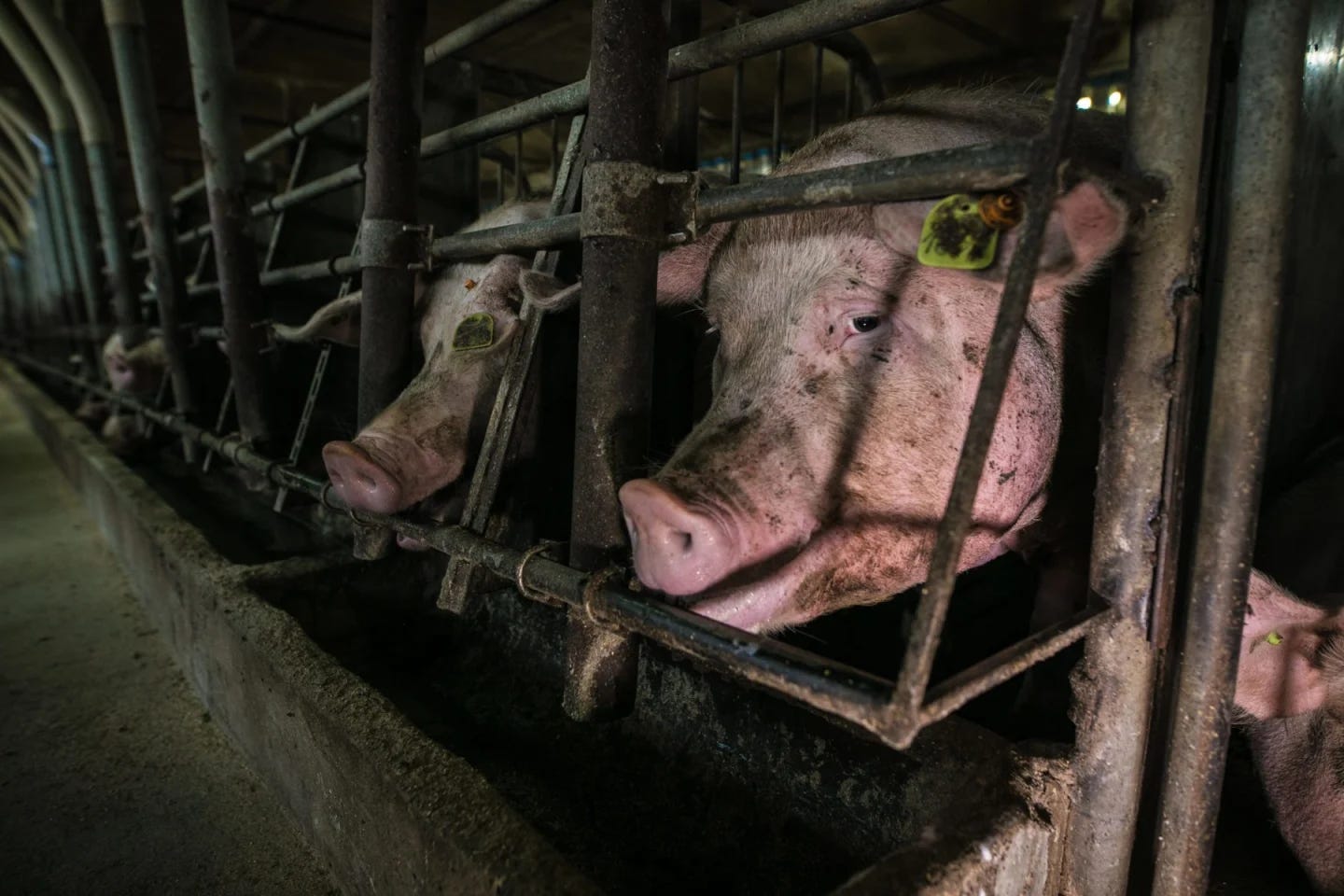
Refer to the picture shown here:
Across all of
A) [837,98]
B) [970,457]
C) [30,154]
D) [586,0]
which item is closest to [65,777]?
[970,457]

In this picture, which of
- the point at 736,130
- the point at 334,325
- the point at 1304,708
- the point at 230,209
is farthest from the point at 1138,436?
the point at 230,209

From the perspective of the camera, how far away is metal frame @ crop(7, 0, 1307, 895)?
1102 mm

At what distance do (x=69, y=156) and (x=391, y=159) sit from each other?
8.79m

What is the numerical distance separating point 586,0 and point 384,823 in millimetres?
5233

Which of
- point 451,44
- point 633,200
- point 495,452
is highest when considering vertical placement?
point 451,44

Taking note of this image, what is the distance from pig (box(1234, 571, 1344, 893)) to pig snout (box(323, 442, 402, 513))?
7.26 feet

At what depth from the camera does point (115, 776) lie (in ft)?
8.54

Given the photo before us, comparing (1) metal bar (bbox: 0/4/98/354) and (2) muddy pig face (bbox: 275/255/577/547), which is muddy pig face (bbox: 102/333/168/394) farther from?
(2) muddy pig face (bbox: 275/255/577/547)

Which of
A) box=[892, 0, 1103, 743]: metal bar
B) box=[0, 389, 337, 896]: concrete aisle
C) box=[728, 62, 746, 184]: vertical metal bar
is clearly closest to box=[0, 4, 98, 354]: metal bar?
box=[0, 389, 337, 896]: concrete aisle

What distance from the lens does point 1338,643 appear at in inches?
69.1

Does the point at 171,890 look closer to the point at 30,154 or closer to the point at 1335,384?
the point at 1335,384

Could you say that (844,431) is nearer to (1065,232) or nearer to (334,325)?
(1065,232)

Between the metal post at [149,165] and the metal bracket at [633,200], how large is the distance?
4.85 meters

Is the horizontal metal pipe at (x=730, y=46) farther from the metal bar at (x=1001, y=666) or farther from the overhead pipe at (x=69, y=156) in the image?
the overhead pipe at (x=69, y=156)
